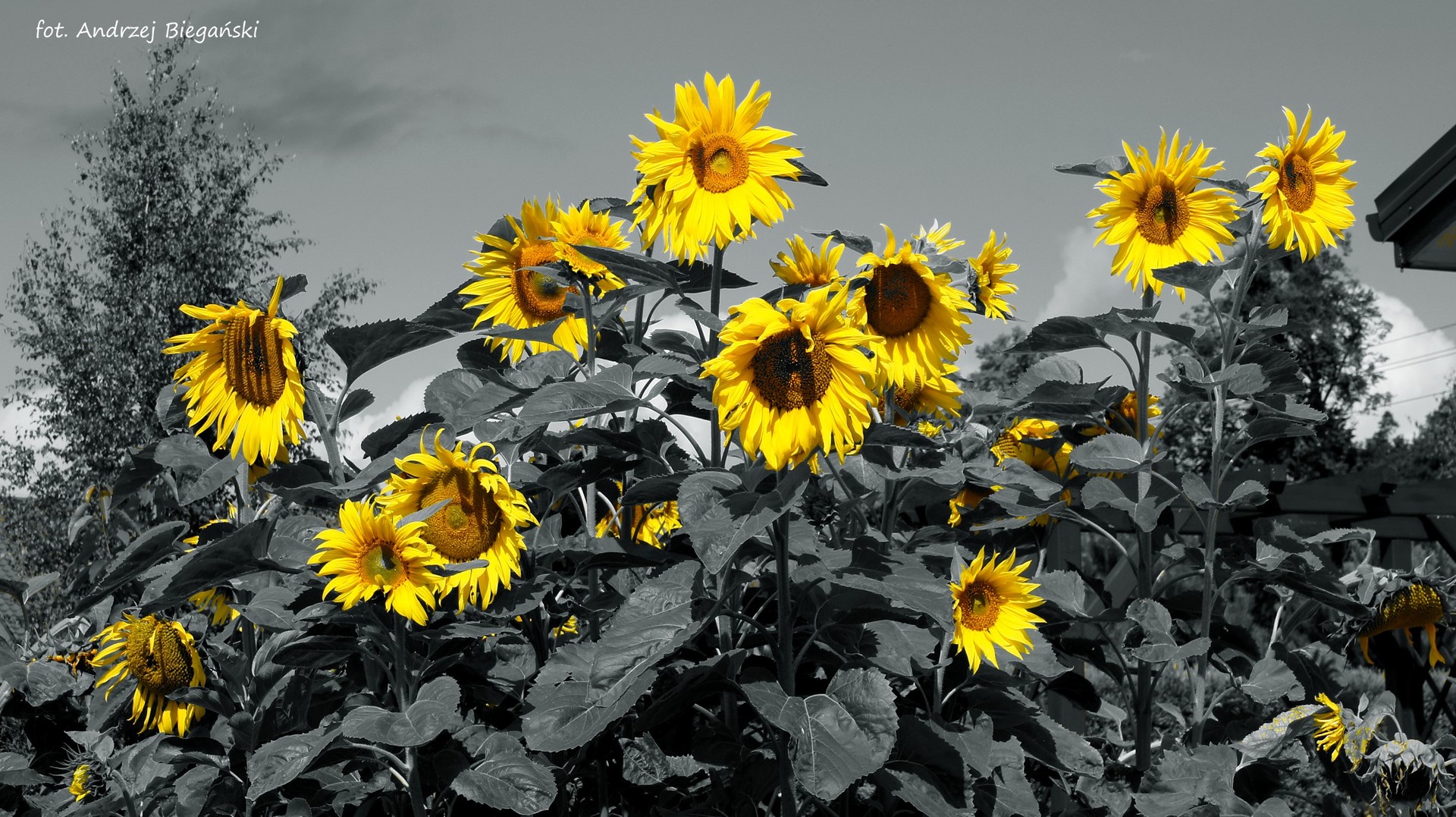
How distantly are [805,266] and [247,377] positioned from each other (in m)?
0.95

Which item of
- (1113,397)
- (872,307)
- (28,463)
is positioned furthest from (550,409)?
(28,463)

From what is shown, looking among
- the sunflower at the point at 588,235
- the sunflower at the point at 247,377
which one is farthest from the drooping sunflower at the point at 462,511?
the sunflower at the point at 588,235

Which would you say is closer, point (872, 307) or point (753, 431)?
point (753, 431)

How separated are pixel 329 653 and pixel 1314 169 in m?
1.92

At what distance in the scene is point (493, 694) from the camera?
2.06 metres

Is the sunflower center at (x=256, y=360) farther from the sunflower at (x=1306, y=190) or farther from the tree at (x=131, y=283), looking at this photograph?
the tree at (x=131, y=283)

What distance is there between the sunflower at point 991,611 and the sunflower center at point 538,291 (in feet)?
2.77

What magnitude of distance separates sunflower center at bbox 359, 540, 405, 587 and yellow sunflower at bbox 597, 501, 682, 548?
1.90 feet

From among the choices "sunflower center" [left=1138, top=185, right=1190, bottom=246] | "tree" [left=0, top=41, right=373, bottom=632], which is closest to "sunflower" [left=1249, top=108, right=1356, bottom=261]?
"sunflower center" [left=1138, top=185, right=1190, bottom=246]

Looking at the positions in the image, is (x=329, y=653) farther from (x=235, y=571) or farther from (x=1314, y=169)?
(x=1314, y=169)

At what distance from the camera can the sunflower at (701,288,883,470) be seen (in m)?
1.51

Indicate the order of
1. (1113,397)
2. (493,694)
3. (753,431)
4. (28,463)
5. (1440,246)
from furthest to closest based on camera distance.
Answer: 1. (28,463)
2. (1440,246)
3. (1113,397)
4. (493,694)
5. (753,431)

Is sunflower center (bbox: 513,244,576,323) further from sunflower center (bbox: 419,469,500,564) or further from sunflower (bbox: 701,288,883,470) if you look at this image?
sunflower (bbox: 701,288,883,470)

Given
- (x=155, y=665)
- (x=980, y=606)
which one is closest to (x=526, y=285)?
(x=980, y=606)
